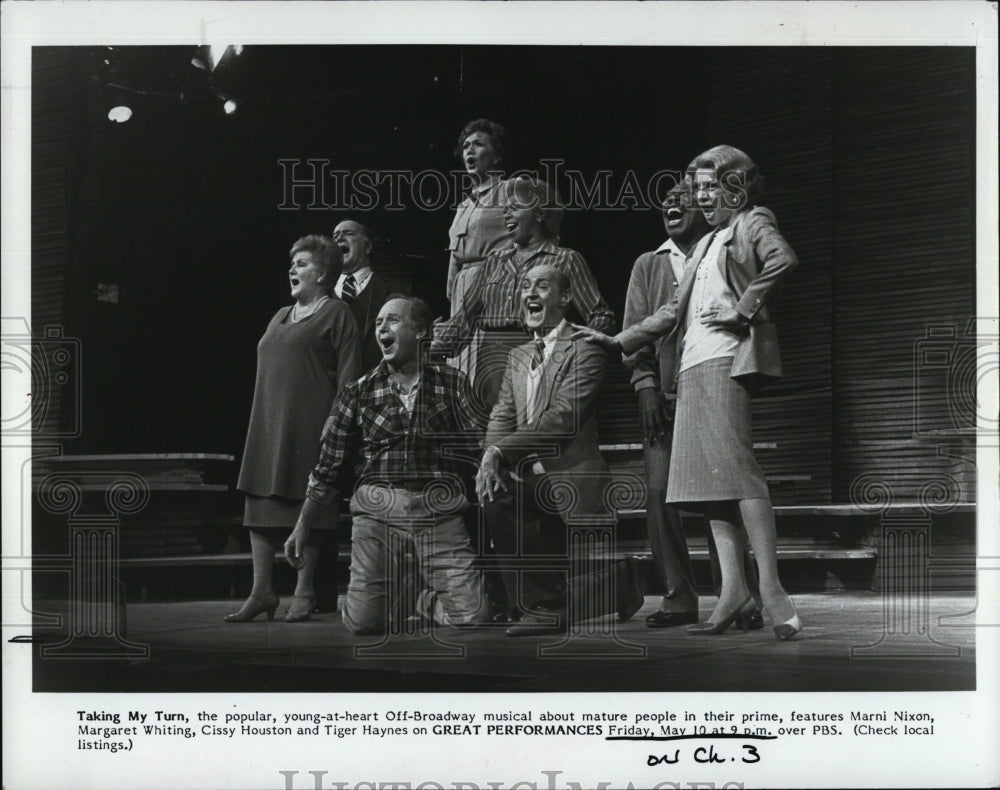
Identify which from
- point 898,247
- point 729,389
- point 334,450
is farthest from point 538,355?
point 898,247

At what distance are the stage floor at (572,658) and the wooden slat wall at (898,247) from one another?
23.1 inches

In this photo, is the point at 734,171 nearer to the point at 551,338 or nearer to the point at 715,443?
the point at 551,338

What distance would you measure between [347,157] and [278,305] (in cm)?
70

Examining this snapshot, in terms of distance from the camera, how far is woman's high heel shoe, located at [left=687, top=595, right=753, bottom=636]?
21.9 feet

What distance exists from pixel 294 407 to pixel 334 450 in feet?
0.91

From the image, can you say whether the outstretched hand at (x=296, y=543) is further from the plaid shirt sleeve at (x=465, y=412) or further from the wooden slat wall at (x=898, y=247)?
the wooden slat wall at (x=898, y=247)

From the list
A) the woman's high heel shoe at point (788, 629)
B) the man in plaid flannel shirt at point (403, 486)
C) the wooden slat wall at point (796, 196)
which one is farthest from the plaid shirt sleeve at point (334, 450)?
the woman's high heel shoe at point (788, 629)

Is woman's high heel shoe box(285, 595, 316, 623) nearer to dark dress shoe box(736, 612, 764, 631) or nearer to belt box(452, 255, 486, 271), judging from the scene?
belt box(452, 255, 486, 271)

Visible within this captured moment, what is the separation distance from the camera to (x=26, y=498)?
6930mm

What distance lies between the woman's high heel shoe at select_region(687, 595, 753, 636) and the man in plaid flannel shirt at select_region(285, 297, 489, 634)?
892mm

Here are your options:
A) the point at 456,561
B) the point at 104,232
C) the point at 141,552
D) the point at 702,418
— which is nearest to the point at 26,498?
the point at 141,552

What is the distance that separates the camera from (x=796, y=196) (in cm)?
698

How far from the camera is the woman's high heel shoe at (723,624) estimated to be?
6.68 meters
